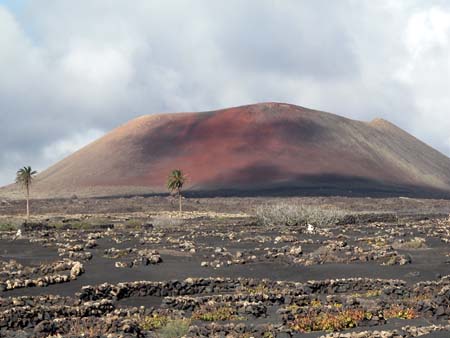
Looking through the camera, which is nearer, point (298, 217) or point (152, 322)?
point (152, 322)

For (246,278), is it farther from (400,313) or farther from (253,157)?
(253,157)

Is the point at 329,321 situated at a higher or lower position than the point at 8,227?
lower

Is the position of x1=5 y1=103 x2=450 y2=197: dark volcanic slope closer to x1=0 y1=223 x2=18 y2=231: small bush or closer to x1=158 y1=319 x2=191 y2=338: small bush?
→ x1=0 y1=223 x2=18 y2=231: small bush

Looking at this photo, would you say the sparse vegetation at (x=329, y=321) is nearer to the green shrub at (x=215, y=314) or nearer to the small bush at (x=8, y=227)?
the green shrub at (x=215, y=314)

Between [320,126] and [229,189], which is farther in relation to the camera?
[320,126]

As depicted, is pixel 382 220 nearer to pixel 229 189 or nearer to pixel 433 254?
pixel 433 254

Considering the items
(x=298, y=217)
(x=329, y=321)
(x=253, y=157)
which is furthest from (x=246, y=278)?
(x=253, y=157)

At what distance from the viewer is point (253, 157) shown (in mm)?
150750

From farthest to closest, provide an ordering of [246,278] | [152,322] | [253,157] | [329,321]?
[253,157] → [246,278] → [152,322] → [329,321]

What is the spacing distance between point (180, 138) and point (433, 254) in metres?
132

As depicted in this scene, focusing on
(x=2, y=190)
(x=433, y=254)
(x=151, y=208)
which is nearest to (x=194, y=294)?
(x=433, y=254)

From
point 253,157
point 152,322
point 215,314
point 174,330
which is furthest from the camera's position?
point 253,157

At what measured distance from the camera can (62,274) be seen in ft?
81.9

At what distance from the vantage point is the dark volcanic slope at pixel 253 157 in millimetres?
140000
